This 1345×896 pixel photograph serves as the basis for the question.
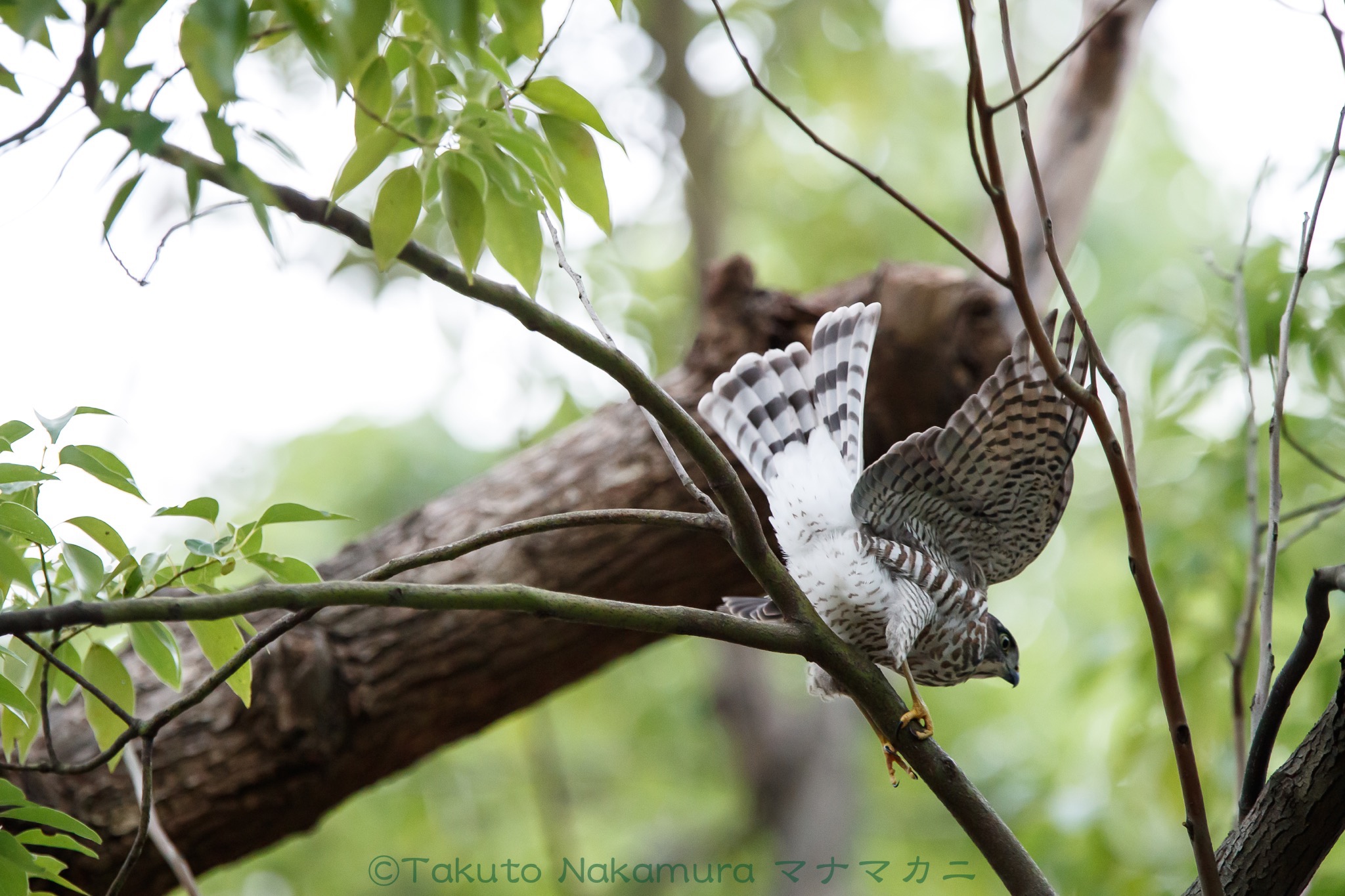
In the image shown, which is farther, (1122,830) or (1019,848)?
(1122,830)

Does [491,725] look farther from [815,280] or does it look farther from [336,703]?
[815,280]

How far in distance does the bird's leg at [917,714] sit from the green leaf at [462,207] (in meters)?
1.03

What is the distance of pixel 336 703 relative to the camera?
2.91 m

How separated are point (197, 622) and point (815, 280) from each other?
538 centimetres

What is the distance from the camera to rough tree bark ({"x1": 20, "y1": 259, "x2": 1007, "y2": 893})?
2770mm

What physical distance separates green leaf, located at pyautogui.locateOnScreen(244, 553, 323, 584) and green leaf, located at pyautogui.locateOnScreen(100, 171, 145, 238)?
2.01 ft

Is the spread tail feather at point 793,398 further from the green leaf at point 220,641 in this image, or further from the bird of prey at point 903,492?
the green leaf at point 220,641

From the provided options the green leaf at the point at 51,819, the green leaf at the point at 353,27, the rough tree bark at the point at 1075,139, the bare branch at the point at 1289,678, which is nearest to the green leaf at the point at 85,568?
the green leaf at the point at 51,819

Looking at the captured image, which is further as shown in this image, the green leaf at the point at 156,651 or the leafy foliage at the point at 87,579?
the green leaf at the point at 156,651

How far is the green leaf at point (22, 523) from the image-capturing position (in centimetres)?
136

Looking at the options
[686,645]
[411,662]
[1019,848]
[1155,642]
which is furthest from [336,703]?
[686,645]

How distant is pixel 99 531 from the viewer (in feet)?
5.05

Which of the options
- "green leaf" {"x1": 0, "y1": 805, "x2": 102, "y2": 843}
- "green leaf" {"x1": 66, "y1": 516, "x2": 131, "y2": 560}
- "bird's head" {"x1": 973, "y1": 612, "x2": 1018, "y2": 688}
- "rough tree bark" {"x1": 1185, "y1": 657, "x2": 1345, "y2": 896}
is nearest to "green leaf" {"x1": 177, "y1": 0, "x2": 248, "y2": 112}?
"green leaf" {"x1": 66, "y1": 516, "x2": 131, "y2": 560}

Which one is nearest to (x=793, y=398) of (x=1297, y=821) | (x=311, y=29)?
(x=1297, y=821)
